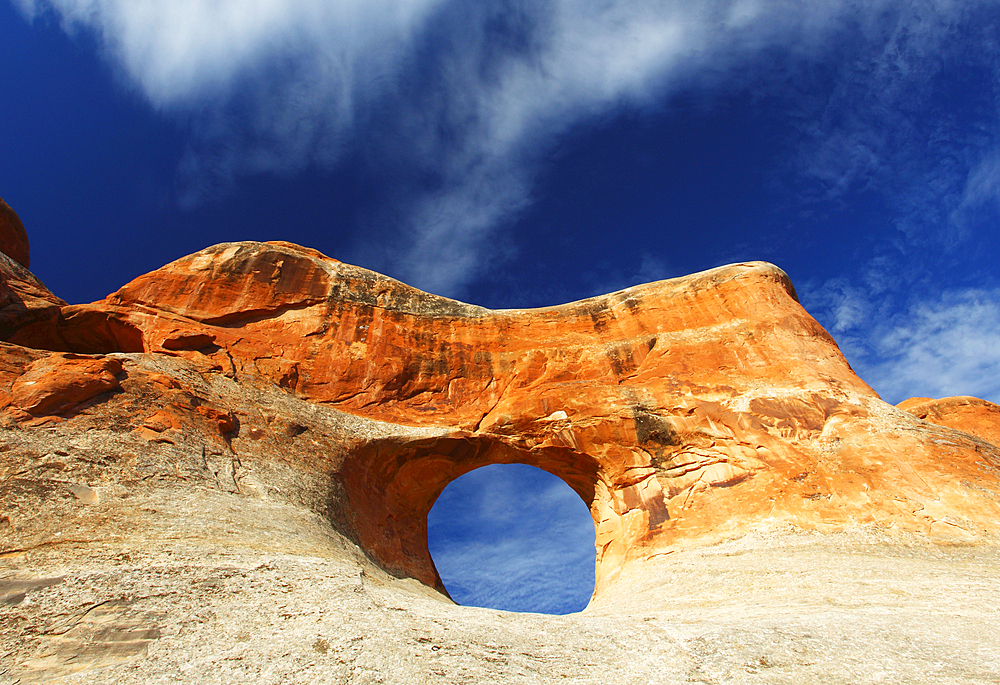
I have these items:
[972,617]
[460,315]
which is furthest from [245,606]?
[460,315]

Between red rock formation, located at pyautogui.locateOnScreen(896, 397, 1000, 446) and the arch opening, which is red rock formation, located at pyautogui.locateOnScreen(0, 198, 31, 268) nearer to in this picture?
the arch opening

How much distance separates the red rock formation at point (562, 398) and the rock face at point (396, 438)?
6 centimetres

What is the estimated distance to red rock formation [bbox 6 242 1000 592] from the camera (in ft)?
37.6

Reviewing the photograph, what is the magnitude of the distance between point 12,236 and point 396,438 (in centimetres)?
1477

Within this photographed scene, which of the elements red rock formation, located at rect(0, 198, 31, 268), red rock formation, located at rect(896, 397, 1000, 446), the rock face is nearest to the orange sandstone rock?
the rock face

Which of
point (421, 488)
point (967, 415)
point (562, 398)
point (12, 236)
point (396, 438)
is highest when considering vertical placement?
point (12, 236)

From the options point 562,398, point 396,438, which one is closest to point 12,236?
point 396,438

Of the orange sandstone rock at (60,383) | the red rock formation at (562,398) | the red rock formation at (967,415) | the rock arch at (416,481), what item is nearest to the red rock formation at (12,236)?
the red rock formation at (562,398)

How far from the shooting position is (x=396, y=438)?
540 inches

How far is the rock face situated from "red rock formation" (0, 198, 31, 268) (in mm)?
5357

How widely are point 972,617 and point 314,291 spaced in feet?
52.1

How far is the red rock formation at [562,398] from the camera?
37.6 feet

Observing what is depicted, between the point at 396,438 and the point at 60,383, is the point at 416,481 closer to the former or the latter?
the point at 396,438

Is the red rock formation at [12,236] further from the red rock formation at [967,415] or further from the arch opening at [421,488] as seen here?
the red rock formation at [967,415]
